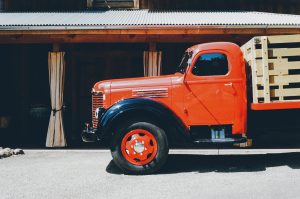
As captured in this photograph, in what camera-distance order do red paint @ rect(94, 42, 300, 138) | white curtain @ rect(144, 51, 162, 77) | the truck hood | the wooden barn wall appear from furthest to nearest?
the wooden barn wall < white curtain @ rect(144, 51, 162, 77) < the truck hood < red paint @ rect(94, 42, 300, 138)

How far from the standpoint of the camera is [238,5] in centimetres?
1194

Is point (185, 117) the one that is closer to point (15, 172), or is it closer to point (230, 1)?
point (15, 172)

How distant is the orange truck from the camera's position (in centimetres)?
613

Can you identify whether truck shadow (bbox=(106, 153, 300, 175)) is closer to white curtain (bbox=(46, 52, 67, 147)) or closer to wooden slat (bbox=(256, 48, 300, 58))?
wooden slat (bbox=(256, 48, 300, 58))

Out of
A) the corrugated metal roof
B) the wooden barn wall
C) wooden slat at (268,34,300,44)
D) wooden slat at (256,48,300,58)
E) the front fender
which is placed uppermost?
the wooden barn wall

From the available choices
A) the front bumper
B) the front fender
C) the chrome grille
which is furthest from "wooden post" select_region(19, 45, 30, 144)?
the front fender

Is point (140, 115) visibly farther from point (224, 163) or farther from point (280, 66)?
point (280, 66)

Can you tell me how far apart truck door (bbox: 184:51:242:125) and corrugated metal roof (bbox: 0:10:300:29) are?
2.57m

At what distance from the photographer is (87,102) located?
1127 centimetres

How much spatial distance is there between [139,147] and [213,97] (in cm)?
163

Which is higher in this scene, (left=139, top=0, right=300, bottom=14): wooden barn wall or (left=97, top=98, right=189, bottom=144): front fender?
(left=139, top=0, right=300, bottom=14): wooden barn wall

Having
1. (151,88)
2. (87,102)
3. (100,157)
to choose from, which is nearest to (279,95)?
(151,88)

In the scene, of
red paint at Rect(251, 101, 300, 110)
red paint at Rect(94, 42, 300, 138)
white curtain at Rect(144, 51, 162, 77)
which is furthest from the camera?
white curtain at Rect(144, 51, 162, 77)

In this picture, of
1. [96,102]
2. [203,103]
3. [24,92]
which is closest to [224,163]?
[203,103]
